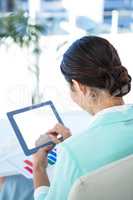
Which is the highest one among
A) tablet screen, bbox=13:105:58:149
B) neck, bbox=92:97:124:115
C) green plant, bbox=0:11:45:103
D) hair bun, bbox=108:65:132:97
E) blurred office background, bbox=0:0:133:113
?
hair bun, bbox=108:65:132:97

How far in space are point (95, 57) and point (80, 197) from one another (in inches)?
16.7

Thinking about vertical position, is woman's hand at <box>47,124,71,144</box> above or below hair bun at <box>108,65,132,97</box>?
below

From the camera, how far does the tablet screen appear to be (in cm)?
133

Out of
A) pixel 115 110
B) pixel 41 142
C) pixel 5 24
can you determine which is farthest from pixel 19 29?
pixel 115 110

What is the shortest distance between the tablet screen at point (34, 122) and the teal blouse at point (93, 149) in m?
0.28

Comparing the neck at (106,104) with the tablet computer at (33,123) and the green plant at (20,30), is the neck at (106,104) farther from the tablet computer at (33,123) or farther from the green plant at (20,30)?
the green plant at (20,30)

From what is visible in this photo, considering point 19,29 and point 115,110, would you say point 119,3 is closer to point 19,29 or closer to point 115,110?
point 19,29

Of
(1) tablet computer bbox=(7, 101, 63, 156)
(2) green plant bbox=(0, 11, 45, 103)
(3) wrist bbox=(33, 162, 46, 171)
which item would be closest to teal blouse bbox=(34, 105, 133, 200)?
(3) wrist bbox=(33, 162, 46, 171)

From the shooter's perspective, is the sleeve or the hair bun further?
the hair bun

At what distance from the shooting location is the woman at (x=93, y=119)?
1.03 m

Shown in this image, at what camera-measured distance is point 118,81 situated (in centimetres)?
118

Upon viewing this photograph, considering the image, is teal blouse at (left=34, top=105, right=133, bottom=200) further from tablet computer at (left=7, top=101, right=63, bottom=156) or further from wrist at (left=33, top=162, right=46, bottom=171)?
tablet computer at (left=7, top=101, right=63, bottom=156)

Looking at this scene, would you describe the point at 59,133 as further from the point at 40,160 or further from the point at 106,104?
the point at 106,104

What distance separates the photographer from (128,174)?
100cm
